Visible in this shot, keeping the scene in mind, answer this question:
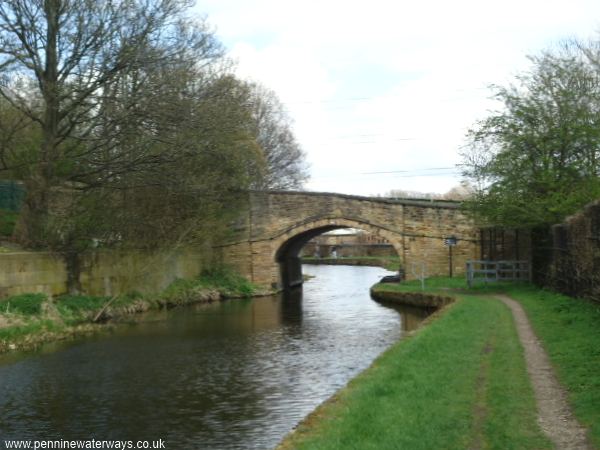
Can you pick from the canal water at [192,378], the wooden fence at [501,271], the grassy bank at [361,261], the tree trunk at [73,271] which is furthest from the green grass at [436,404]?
the grassy bank at [361,261]

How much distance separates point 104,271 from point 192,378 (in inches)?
426

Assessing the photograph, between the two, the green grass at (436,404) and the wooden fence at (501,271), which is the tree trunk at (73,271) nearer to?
the green grass at (436,404)

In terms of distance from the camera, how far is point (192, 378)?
11.6 metres

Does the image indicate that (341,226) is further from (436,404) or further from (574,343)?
(436,404)

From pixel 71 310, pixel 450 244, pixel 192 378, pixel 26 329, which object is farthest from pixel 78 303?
pixel 450 244

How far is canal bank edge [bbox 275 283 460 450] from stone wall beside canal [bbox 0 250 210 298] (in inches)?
291

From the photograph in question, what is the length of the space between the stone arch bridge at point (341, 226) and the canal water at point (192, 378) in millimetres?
8507

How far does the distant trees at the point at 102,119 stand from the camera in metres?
18.8

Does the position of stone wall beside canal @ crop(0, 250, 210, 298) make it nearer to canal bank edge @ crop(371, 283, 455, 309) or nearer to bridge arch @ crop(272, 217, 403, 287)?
bridge arch @ crop(272, 217, 403, 287)

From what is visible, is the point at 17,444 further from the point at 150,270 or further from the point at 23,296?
the point at 150,270

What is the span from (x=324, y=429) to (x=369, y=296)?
70.4 feet

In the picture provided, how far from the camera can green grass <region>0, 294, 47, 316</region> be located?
16.4 metres

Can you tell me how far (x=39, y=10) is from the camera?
18547mm

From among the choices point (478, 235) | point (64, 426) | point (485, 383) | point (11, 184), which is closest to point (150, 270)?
point (11, 184)
